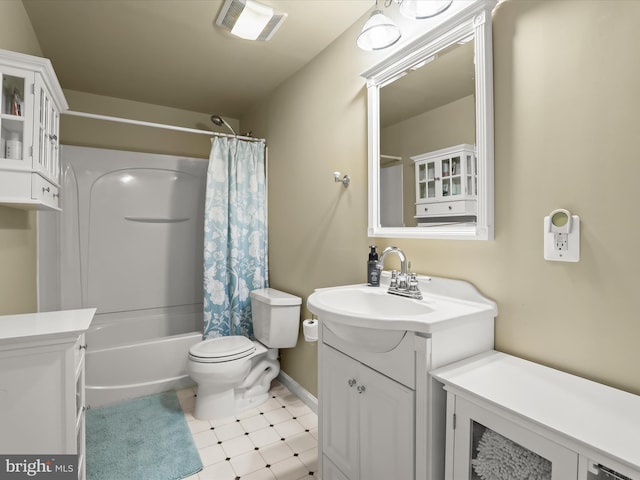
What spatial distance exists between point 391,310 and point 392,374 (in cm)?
37

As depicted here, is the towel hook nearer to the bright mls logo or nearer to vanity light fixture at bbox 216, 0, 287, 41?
vanity light fixture at bbox 216, 0, 287, 41

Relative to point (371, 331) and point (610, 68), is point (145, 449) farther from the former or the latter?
point (610, 68)

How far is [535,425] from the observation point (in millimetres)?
782

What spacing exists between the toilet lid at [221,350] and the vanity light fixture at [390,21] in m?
1.92

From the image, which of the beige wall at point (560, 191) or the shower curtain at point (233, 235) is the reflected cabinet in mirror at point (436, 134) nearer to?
the beige wall at point (560, 191)

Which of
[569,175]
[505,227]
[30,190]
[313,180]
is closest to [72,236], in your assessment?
[30,190]

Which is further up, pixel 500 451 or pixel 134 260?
pixel 134 260

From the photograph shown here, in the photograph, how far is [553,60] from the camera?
109 cm

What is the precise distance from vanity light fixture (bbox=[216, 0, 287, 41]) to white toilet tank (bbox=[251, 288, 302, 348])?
5.54ft

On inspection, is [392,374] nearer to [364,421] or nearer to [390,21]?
[364,421]

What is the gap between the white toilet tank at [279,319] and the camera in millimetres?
2361

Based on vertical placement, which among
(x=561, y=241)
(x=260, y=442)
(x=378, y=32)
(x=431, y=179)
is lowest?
(x=260, y=442)

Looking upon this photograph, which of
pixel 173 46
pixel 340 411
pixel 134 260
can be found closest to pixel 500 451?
pixel 340 411

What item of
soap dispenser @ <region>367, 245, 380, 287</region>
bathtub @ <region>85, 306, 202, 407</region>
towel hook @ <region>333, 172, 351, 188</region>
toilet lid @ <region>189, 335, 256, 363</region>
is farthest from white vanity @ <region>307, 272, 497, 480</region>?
bathtub @ <region>85, 306, 202, 407</region>
